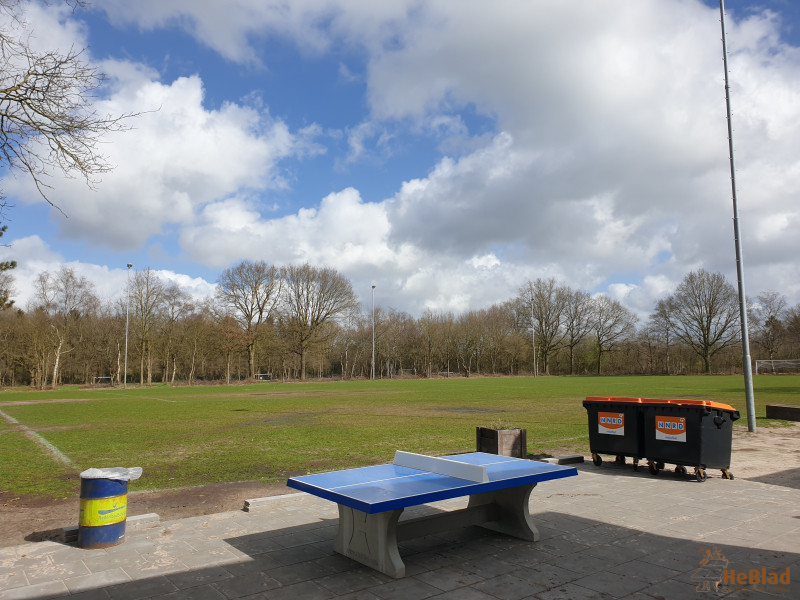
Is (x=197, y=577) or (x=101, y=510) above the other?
(x=101, y=510)

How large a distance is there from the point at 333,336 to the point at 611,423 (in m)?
59.6

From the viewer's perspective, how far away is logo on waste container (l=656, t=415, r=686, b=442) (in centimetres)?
817

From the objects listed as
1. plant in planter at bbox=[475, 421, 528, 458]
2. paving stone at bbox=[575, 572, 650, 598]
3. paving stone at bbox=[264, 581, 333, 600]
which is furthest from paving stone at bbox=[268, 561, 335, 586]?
plant in planter at bbox=[475, 421, 528, 458]

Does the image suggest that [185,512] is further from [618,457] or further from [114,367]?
[114,367]

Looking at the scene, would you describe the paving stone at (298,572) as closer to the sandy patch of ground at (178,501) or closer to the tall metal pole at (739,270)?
the sandy patch of ground at (178,501)

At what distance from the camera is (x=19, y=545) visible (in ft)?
17.3

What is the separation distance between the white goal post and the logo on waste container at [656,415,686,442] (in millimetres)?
64948

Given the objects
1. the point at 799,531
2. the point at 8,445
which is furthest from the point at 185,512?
the point at 8,445

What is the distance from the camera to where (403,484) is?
4.73 meters

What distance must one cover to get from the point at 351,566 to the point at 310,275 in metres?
60.0

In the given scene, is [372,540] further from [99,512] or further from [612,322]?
[612,322]

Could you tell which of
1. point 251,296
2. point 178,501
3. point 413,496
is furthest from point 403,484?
point 251,296

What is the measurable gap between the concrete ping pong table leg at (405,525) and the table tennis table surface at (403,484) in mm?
220

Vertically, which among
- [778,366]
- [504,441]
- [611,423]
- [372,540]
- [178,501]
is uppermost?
[611,423]
